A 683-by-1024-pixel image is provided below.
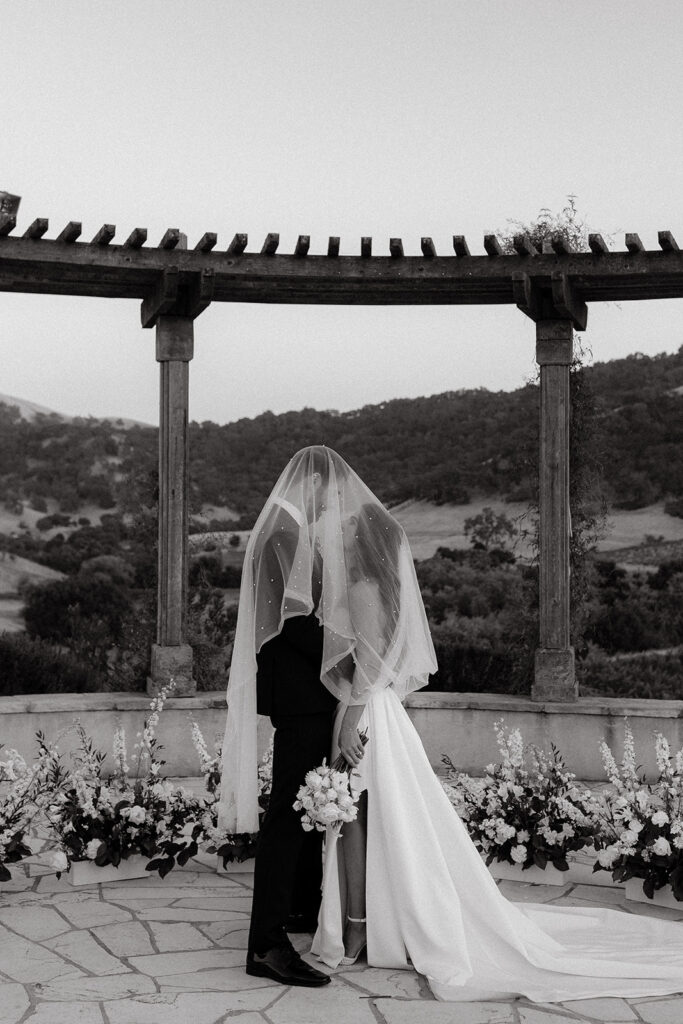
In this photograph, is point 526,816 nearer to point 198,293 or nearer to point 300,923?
point 300,923

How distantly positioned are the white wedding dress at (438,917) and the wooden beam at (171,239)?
3951 millimetres

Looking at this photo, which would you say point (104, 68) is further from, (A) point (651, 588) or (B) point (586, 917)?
(B) point (586, 917)

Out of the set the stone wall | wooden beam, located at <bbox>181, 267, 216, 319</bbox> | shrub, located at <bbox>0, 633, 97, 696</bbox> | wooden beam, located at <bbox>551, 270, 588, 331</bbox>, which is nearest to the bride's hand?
the stone wall

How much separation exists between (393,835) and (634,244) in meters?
4.51

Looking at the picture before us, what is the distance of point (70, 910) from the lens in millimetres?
4887

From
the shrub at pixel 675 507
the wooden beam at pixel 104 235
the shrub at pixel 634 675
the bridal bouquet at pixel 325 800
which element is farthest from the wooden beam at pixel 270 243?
the shrub at pixel 675 507

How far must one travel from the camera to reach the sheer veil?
13.4ft

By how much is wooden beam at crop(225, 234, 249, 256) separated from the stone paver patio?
401 centimetres

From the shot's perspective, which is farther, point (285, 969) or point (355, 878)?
point (355, 878)

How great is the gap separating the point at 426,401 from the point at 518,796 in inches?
413

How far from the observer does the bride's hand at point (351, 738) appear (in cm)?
409

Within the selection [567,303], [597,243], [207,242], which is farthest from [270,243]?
[597,243]

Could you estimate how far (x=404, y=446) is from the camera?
49.3 ft

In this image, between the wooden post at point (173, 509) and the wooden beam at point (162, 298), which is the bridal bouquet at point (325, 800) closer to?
the wooden post at point (173, 509)
